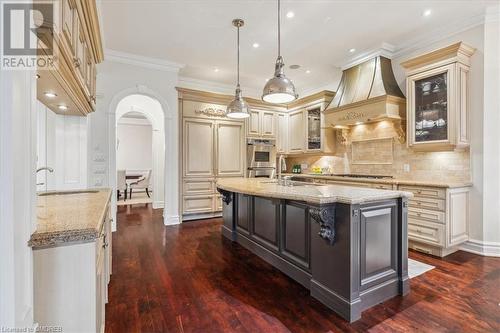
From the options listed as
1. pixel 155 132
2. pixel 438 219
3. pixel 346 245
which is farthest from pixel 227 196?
pixel 155 132

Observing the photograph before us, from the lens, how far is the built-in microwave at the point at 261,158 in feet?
19.2

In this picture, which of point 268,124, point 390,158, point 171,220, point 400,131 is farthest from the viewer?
point 268,124

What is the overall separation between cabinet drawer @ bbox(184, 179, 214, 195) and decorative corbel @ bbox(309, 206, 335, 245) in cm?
356

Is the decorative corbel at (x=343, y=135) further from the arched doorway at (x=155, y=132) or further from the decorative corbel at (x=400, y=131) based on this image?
the arched doorway at (x=155, y=132)

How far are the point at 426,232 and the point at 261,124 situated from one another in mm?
3925

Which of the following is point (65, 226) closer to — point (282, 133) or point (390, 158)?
point (390, 158)

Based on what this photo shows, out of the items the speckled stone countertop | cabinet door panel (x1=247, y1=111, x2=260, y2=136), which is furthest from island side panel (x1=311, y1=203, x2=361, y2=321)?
cabinet door panel (x1=247, y1=111, x2=260, y2=136)

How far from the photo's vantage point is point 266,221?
3.10m

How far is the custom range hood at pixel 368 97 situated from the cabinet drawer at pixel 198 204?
117 inches

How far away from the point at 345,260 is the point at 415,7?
10.8ft

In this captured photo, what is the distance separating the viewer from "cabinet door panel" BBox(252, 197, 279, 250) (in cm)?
292

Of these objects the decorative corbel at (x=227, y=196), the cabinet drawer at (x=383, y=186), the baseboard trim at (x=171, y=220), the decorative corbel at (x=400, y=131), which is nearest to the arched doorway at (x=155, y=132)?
the baseboard trim at (x=171, y=220)

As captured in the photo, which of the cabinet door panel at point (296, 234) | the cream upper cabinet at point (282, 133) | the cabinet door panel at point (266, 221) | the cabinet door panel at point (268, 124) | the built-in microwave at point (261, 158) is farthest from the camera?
the cream upper cabinet at point (282, 133)

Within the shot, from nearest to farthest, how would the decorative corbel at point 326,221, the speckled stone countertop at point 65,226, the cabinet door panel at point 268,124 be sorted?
the speckled stone countertop at point 65,226 → the decorative corbel at point 326,221 → the cabinet door panel at point 268,124
